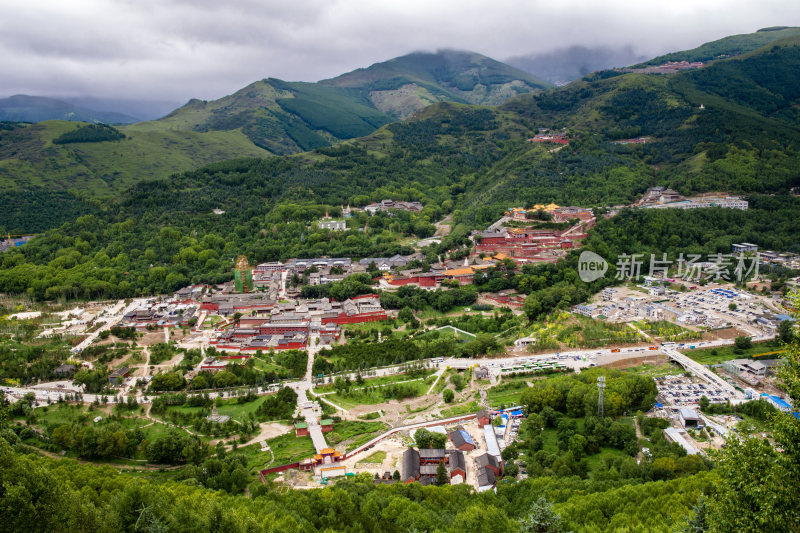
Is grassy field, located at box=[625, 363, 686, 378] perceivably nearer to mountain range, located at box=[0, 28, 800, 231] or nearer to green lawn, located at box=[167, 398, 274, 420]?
green lawn, located at box=[167, 398, 274, 420]

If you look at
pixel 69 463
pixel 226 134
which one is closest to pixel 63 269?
pixel 69 463

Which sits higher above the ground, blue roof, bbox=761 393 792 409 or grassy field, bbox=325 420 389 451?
blue roof, bbox=761 393 792 409

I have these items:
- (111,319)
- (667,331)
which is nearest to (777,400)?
(667,331)

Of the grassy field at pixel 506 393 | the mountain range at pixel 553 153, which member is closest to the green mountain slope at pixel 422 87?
the mountain range at pixel 553 153

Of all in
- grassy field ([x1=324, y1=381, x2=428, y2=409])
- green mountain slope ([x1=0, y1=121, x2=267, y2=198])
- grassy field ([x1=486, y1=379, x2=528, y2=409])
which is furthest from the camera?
green mountain slope ([x1=0, y1=121, x2=267, y2=198])

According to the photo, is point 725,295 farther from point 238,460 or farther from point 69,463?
point 69,463

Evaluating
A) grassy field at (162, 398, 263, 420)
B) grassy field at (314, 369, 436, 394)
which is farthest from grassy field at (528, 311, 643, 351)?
grassy field at (162, 398, 263, 420)
